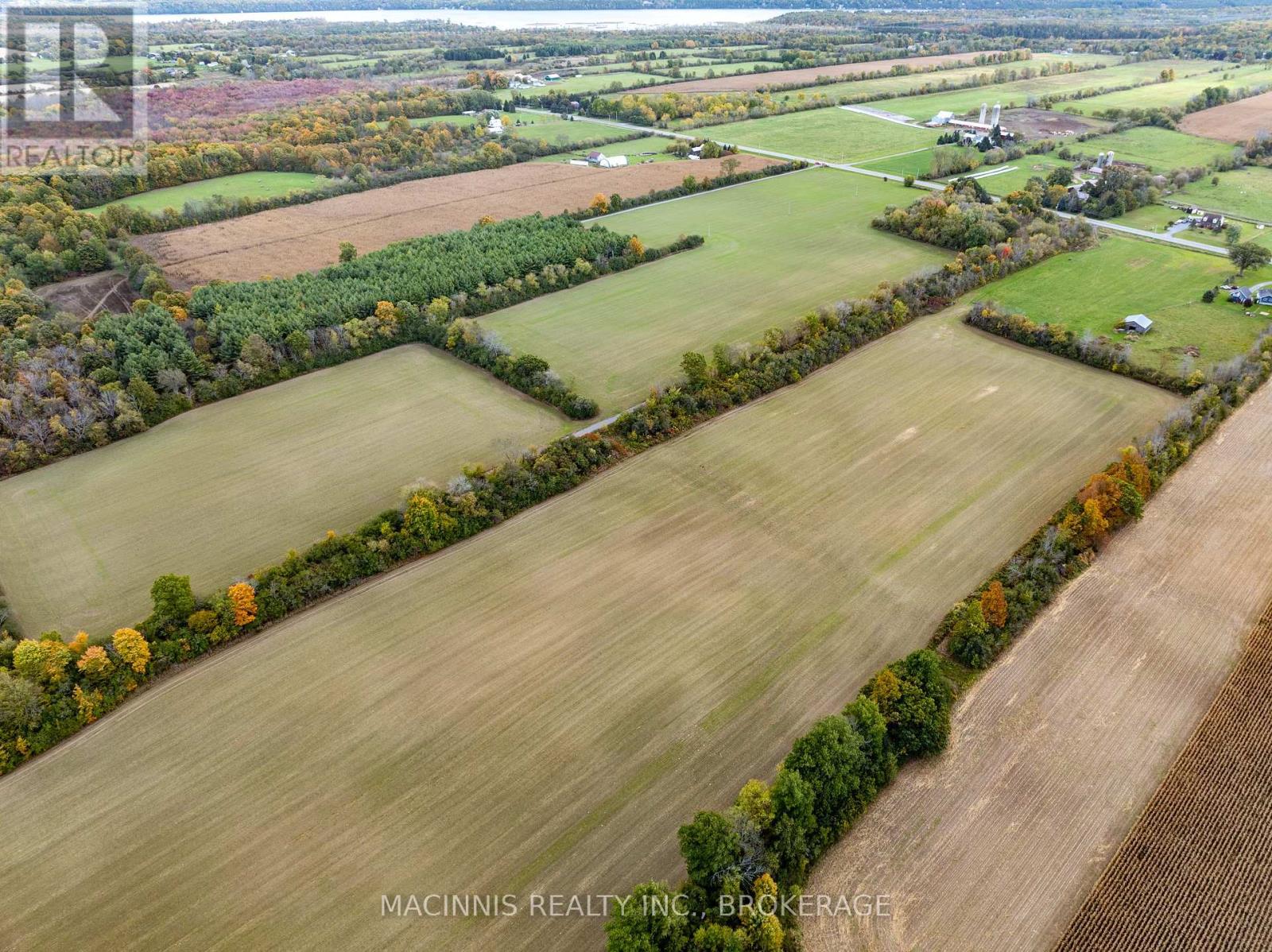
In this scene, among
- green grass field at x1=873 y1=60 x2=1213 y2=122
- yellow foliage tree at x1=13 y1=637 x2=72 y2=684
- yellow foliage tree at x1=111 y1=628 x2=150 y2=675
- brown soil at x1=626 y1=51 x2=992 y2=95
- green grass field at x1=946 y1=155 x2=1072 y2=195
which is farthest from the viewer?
brown soil at x1=626 y1=51 x2=992 y2=95

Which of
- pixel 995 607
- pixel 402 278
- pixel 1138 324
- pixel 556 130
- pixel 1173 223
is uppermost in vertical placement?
pixel 556 130

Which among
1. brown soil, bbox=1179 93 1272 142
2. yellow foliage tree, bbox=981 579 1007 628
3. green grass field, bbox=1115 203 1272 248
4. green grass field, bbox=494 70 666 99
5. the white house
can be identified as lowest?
yellow foliage tree, bbox=981 579 1007 628

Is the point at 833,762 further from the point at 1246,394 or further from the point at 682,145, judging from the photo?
the point at 682,145

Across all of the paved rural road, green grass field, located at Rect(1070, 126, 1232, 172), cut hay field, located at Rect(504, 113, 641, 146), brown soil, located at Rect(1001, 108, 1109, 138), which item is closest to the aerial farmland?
the paved rural road

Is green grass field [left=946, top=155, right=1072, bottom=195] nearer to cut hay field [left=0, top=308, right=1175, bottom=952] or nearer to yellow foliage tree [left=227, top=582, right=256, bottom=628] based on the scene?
cut hay field [left=0, top=308, right=1175, bottom=952]

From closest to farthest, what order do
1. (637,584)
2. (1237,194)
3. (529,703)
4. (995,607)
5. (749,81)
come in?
(529,703) → (995,607) → (637,584) → (1237,194) → (749,81)

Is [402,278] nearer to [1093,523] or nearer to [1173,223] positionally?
[1093,523]

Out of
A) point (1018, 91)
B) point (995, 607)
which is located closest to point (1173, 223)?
point (995, 607)

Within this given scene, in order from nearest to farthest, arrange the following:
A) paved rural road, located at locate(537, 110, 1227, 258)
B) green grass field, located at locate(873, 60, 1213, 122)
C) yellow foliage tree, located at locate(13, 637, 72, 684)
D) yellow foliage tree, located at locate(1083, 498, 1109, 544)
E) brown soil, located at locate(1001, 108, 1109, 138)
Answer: yellow foliage tree, located at locate(13, 637, 72, 684)
yellow foliage tree, located at locate(1083, 498, 1109, 544)
paved rural road, located at locate(537, 110, 1227, 258)
brown soil, located at locate(1001, 108, 1109, 138)
green grass field, located at locate(873, 60, 1213, 122)
